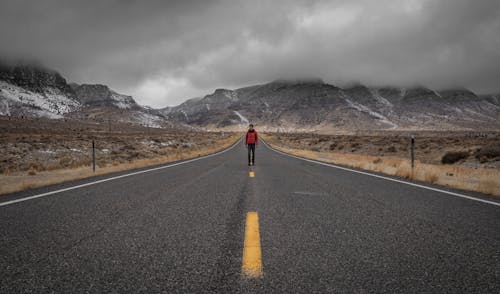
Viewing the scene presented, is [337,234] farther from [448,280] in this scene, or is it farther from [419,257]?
[448,280]

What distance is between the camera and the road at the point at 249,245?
6.81 ft

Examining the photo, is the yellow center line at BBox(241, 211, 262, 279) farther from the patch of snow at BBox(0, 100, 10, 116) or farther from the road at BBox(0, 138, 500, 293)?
the patch of snow at BBox(0, 100, 10, 116)

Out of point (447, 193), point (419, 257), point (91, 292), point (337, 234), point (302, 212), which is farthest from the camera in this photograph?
point (447, 193)

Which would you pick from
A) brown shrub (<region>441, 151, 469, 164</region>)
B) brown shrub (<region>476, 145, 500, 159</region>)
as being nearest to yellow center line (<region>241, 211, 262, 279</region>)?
brown shrub (<region>441, 151, 469, 164</region>)

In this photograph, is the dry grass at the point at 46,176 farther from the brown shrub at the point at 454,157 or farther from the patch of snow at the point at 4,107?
the patch of snow at the point at 4,107

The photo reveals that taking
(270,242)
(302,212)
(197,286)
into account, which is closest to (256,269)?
(197,286)

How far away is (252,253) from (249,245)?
207mm

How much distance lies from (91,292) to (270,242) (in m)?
1.65

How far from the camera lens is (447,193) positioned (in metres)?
6.14

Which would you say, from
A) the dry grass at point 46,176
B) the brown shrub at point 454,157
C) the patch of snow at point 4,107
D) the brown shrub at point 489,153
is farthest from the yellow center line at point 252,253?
the patch of snow at point 4,107

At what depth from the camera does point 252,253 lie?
101 inches

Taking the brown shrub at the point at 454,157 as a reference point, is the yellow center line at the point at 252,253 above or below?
above

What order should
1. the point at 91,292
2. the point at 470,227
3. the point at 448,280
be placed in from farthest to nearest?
the point at 470,227, the point at 448,280, the point at 91,292

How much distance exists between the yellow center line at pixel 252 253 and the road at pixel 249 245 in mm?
15
